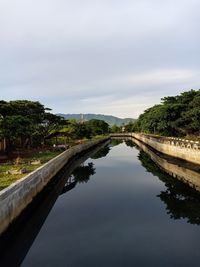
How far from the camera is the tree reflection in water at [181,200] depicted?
68.7ft

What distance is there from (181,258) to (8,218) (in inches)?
322

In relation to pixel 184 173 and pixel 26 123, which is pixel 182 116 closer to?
pixel 184 173

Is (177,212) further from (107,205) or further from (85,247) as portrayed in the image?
(85,247)

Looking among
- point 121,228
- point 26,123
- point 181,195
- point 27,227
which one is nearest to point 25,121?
point 26,123

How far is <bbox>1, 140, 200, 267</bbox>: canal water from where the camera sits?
14188 mm

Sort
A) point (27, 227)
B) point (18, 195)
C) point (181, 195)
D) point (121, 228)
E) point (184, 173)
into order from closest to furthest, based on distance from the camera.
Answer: point (18, 195) < point (27, 227) < point (121, 228) < point (181, 195) < point (184, 173)

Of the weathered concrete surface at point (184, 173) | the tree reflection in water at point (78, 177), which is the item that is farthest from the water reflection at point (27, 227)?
the weathered concrete surface at point (184, 173)

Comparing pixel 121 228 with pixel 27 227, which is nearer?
pixel 27 227

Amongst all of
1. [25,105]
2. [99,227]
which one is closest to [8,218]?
[99,227]

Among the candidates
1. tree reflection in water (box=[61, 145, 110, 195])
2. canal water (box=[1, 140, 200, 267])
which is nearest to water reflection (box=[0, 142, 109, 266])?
tree reflection in water (box=[61, 145, 110, 195])

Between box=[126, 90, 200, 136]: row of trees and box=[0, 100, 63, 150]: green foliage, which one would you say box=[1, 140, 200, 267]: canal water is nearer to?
box=[0, 100, 63, 150]: green foliage

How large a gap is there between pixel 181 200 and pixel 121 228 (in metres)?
8.28

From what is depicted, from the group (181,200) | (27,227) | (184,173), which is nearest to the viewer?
(27,227)

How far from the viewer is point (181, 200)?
25125 mm
